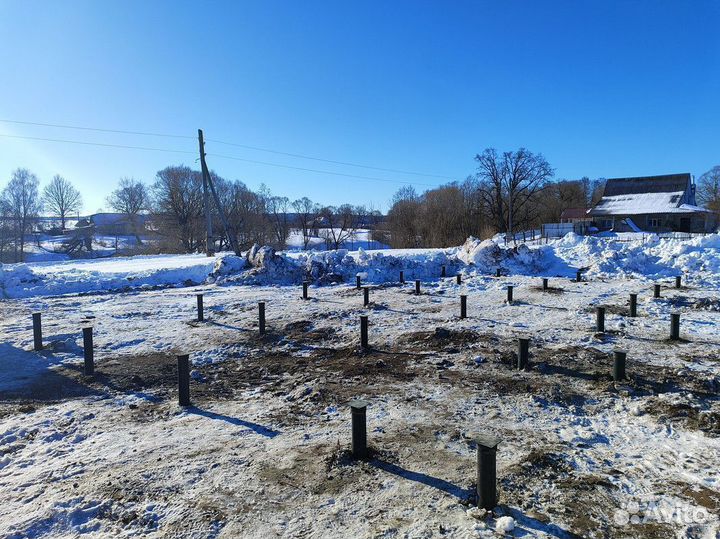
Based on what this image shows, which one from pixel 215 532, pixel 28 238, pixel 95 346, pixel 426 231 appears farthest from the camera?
pixel 28 238

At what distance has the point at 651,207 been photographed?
47.0 metres

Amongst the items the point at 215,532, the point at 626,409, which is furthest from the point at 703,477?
the point at 215,532

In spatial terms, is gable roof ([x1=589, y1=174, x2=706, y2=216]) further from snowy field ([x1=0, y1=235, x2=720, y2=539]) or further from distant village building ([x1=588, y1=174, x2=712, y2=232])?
snowy field ([x1=0, y1=235, x2=720, y2=539])

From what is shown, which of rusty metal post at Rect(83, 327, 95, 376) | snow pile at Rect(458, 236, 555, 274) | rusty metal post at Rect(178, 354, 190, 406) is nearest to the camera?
rusty metal post at Rect(178, 354, 190, 406)

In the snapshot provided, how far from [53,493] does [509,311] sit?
1063 cm

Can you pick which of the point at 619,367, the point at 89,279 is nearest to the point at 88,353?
the point at 619,367

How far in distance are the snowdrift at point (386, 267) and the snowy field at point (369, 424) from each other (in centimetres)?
767

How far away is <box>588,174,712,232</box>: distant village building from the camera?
149 feet

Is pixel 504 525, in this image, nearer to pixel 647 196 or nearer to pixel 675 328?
pixel 675 328

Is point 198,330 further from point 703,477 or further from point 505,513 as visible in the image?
point 703,477

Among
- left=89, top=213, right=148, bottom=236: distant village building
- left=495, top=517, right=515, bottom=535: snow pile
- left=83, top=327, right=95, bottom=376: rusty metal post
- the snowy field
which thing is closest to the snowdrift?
the snowy field

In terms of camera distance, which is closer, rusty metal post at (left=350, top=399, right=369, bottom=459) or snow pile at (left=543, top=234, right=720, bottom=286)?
rusty metal post at (left=350, top=399, right=369, bottom=459)

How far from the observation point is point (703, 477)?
13.2 ft

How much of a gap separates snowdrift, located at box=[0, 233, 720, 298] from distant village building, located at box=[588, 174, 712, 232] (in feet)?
89.5
